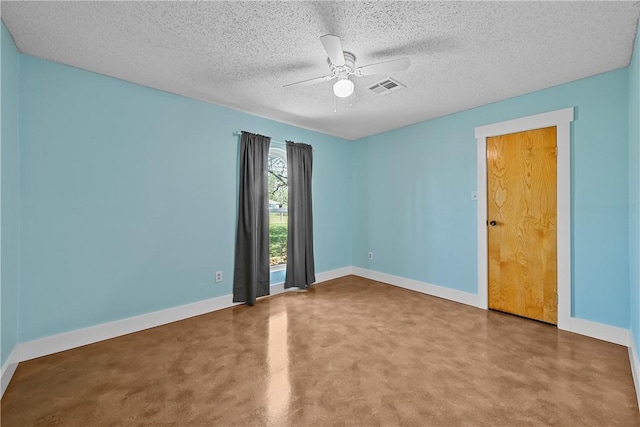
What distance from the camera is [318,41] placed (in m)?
2.08

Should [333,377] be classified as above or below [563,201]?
below

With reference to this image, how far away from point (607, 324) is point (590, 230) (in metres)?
0.86

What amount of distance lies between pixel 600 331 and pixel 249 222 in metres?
3.74

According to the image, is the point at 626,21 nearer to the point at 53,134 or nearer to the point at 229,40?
the point at 229,40

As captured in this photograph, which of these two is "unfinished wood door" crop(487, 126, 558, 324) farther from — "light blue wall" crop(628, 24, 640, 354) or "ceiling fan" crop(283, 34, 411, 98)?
"ceiling fan" crop(283, 34, 411, 98)

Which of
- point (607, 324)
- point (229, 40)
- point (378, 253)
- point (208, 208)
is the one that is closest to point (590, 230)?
point (607, 324)

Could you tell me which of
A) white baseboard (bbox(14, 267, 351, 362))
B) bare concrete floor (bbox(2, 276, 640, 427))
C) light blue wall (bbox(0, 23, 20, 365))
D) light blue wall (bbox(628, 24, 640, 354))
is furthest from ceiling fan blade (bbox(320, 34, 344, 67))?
white baseboard (bbox(14, 267, 351, 362))

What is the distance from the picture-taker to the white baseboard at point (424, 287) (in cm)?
350

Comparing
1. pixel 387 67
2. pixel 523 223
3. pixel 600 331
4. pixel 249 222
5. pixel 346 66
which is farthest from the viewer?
pixel 249 222

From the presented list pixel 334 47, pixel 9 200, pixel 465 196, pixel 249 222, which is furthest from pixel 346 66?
pixel 9 200

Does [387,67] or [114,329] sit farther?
[114,329]

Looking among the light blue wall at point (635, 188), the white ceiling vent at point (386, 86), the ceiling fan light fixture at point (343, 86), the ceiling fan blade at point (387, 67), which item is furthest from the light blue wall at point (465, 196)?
the ceiling fan light fixture at point (343, 86)

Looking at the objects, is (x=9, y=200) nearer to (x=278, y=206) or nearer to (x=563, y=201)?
(x=278, y=206)

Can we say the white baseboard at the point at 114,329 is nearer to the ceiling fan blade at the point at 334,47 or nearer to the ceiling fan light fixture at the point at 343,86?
the ceiling fan light fixture at the point at 343,86
